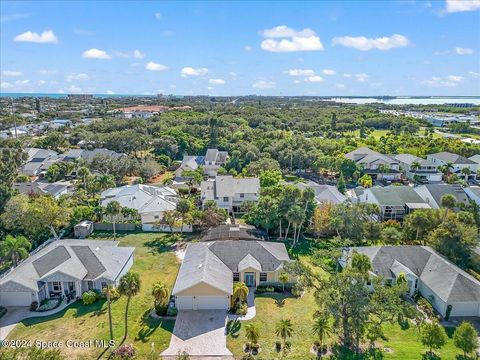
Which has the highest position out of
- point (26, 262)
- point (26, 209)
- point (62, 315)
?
point (26, 209)

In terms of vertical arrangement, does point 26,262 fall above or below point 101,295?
above

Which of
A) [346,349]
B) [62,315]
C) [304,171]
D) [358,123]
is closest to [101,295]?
[62,315]

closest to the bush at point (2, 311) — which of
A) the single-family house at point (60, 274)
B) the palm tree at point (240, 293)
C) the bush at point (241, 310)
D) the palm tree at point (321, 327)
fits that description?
the single-family house at point (60, 274)

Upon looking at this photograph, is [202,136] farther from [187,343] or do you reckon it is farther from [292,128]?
[187,343]

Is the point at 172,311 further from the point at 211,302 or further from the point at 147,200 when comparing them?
the point at 147,200

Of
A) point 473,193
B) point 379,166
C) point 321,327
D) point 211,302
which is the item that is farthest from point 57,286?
point 379,166
